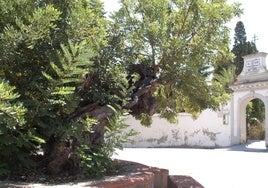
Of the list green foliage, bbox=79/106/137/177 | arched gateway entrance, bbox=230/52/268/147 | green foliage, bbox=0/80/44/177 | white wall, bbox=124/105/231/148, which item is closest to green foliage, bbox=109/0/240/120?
green foliage, bbox=79/106/137/177

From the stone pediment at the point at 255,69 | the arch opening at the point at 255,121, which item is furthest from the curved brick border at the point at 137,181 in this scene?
the arch opening at the point at 255,121

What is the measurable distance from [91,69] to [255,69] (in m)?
18.4

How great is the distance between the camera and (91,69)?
4828 millimetres

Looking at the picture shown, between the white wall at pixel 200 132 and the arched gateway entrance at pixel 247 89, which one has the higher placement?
the arched gateway entrance at pixel 247 89

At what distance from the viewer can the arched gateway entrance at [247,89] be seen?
21125mm

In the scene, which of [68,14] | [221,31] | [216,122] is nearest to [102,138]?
[68,14]

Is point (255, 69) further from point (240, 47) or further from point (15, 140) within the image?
point (15, 140)

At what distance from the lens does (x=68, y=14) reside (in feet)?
14.9

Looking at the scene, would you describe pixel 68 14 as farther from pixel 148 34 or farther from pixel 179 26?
pixel 179 26

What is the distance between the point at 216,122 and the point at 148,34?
669 inches

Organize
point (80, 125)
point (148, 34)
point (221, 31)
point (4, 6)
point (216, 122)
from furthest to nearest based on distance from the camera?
point (216, 122), point (221, 31), point (148, 34), point (80, 125), point (4, 6)

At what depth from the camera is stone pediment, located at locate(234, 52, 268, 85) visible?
21.3m

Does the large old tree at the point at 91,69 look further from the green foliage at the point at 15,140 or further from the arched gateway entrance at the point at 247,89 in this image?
the arched gateway entrance at the point at 247,89

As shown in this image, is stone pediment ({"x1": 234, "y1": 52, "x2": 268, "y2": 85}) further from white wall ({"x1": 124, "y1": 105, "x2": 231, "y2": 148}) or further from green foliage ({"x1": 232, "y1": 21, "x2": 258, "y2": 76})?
green foliage ({"x1": 232, "y1": 21, "x2": 258, "y2": 76})
